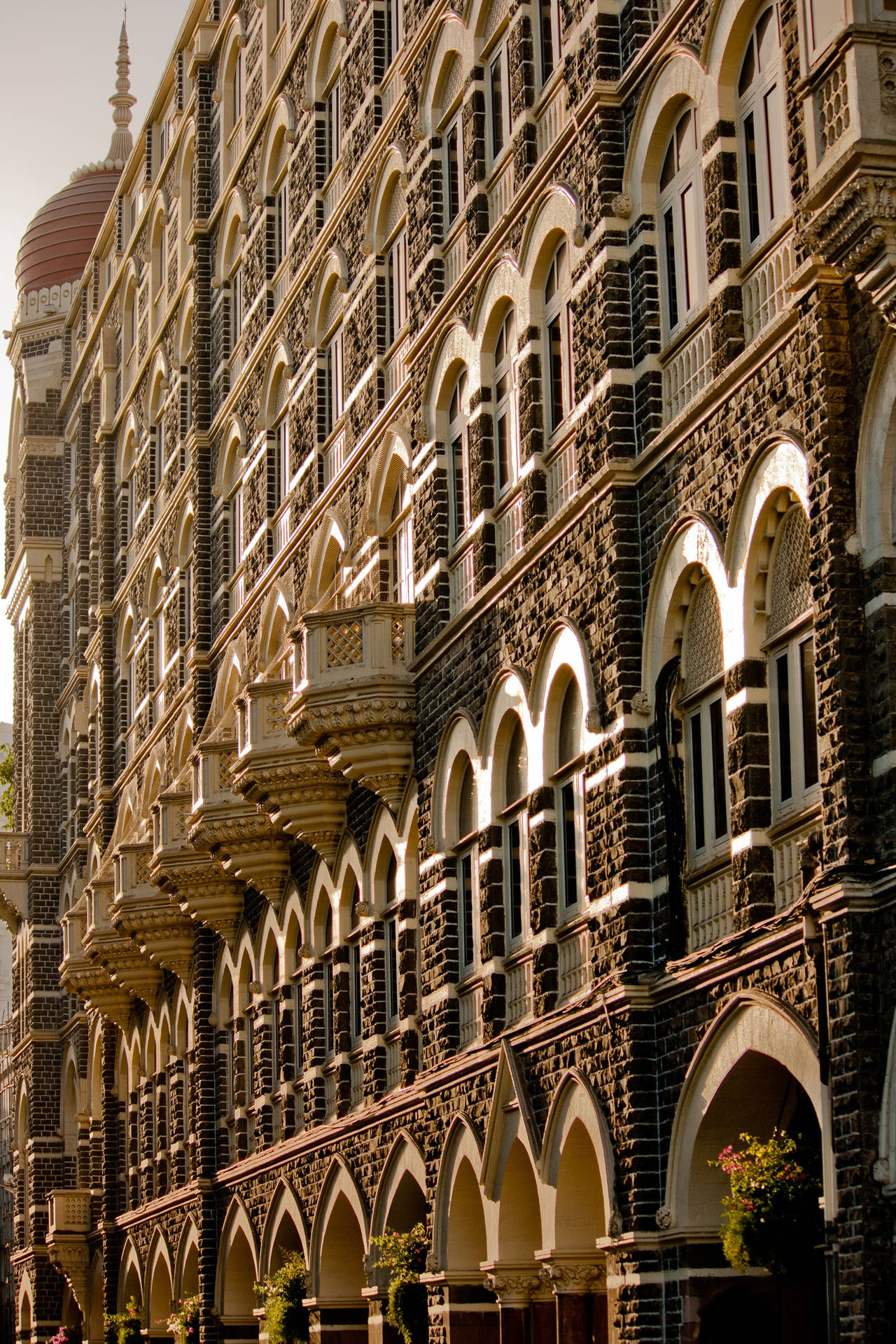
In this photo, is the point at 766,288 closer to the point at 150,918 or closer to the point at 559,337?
the point at 559,337

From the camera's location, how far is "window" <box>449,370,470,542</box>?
2664 centimetres

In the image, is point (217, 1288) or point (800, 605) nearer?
point (800, 605)

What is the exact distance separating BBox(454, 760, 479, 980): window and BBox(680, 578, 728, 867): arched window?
20.2 feet

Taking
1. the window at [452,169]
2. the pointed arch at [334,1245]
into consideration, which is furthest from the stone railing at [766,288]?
the pointed arch at [334,1245]

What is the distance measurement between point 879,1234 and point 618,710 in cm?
639

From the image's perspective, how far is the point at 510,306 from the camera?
25.4m

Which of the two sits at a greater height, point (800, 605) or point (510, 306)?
point (510, 306)

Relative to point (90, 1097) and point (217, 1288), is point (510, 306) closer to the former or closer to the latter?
point (217, 1288)

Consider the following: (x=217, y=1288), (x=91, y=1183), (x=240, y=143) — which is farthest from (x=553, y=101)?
(x=91, y=1183)

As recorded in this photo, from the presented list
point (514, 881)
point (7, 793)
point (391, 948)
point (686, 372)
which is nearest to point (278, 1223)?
point (391, 948)

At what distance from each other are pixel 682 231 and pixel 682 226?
0.15 ft

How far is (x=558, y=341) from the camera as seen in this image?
24016 millimetres

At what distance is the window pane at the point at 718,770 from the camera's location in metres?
19.3

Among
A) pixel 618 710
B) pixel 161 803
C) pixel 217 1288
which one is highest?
pixel 161 803
